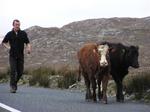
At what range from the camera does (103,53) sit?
1639 centimetres

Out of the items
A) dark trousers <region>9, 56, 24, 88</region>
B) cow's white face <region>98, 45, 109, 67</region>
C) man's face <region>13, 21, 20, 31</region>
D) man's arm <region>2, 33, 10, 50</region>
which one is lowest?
dark trousers <region>9, 56, 24, 88</region>

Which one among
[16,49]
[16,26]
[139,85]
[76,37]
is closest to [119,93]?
[139,85]

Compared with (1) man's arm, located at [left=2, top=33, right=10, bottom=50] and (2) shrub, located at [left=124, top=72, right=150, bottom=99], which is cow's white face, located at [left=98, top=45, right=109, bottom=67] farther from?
(1) man's arm, located at [left=2, top=33, right=10, bottom=50]

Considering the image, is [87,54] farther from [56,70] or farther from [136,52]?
[56,70]

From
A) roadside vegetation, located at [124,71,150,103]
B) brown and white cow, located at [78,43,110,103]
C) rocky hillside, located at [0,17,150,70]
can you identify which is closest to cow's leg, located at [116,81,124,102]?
brown and white cow, located at [78,43,110,103]

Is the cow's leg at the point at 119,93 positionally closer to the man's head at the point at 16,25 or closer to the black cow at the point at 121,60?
the black cow at the point at 121,60

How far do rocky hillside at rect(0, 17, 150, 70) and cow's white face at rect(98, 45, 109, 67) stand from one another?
165 feet

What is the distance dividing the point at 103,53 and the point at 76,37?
72466 millimetres

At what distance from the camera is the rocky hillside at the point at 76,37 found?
77.4m

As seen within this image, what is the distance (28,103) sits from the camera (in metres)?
14.6

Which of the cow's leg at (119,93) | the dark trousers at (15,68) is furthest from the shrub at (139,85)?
the dark trousers at (15,68)

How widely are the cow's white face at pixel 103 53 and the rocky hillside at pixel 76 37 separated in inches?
1986

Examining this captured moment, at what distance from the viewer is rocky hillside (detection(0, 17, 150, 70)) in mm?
77438

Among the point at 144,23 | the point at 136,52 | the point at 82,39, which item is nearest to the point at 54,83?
the point at 136,52
